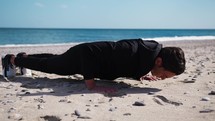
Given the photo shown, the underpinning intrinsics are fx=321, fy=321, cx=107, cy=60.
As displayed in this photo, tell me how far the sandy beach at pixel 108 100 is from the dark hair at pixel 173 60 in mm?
348

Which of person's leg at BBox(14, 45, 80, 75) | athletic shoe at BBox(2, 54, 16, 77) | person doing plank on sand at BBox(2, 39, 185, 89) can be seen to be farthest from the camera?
athletic shoe at BBox(2, 54, 16, 77)

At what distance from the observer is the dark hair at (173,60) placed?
464 centimetres

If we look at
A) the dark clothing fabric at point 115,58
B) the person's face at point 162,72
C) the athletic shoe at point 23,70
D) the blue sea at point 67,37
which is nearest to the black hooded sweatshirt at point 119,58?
the dark clothing fabric at point 115,58

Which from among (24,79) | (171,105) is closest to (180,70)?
(171,105)

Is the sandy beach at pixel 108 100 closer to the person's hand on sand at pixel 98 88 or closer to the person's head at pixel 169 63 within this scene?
the person's hand on sand at pixel 98 88

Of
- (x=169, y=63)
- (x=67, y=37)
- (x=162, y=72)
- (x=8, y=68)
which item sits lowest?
(x=67, y=37)

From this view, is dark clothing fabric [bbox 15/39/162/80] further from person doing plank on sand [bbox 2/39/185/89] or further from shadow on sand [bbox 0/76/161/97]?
shadow on sand [bbox 0/76/161/97]

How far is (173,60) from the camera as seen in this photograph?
4.62 metres

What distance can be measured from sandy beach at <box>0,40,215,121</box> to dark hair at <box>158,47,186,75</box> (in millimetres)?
348

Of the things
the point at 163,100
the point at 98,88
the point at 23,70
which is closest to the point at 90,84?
the point at 98,88

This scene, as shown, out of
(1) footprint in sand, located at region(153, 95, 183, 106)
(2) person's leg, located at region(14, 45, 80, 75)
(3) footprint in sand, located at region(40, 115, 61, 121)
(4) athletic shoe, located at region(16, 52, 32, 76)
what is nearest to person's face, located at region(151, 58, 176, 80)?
(1) footprint in sand, located at region(153, 95, 183, 106)

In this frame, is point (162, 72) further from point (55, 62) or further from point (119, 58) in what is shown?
point (55, 62)

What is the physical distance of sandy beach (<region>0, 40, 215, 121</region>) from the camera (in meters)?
3.39

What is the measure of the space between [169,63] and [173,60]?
7 cm
